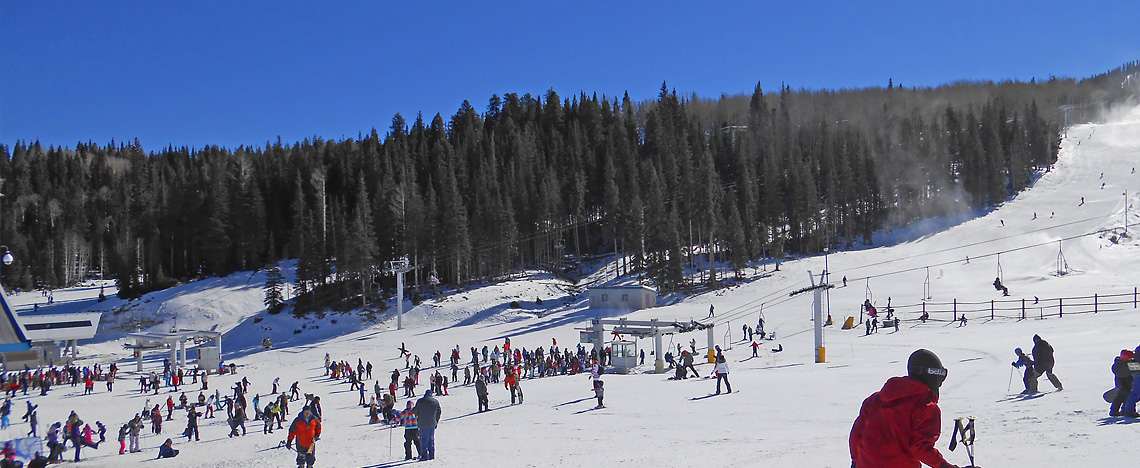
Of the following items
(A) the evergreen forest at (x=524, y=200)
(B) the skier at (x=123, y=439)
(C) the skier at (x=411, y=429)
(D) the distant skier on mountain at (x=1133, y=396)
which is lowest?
(B) the skier at (x=123, y=439)

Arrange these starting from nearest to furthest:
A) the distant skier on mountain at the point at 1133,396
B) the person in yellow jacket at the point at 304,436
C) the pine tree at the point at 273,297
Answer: the distant skier on mountain at the point at 1133,396
the person in yellow jacket at the point at 304,436
the pine tree at the point at 273,297

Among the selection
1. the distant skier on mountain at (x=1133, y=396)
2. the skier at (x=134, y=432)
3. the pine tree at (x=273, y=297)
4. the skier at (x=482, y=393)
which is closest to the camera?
the distant skier on mountain at (x=1133, y=396)

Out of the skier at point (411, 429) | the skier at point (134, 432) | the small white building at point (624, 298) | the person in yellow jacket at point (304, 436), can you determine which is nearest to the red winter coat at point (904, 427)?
the person in yellow jacket at point (304, 436)

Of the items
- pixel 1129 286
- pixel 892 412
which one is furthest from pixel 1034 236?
pixel 892 412

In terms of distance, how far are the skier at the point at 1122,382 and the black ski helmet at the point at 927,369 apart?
297 inches

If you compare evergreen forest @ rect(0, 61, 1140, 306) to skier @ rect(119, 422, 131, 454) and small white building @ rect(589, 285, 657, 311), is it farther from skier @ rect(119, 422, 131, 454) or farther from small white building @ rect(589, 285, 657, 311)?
skier @ rect(119, 422, 131, 454)

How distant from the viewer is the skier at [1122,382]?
957cm

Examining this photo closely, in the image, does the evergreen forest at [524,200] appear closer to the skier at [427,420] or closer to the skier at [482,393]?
the skier at [482,393]

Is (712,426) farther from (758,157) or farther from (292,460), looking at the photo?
Answer: (758,157)

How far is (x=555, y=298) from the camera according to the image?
5916 cm

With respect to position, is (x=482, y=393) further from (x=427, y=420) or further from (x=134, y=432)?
(x=134, y=432)

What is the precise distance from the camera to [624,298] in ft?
171

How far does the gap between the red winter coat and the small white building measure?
4811cm

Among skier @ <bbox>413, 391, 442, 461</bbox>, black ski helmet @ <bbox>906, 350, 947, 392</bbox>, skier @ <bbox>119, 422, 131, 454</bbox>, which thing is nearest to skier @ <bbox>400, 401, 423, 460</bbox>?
skier @ <bbox>413, 391, 442, 461</bbox>
